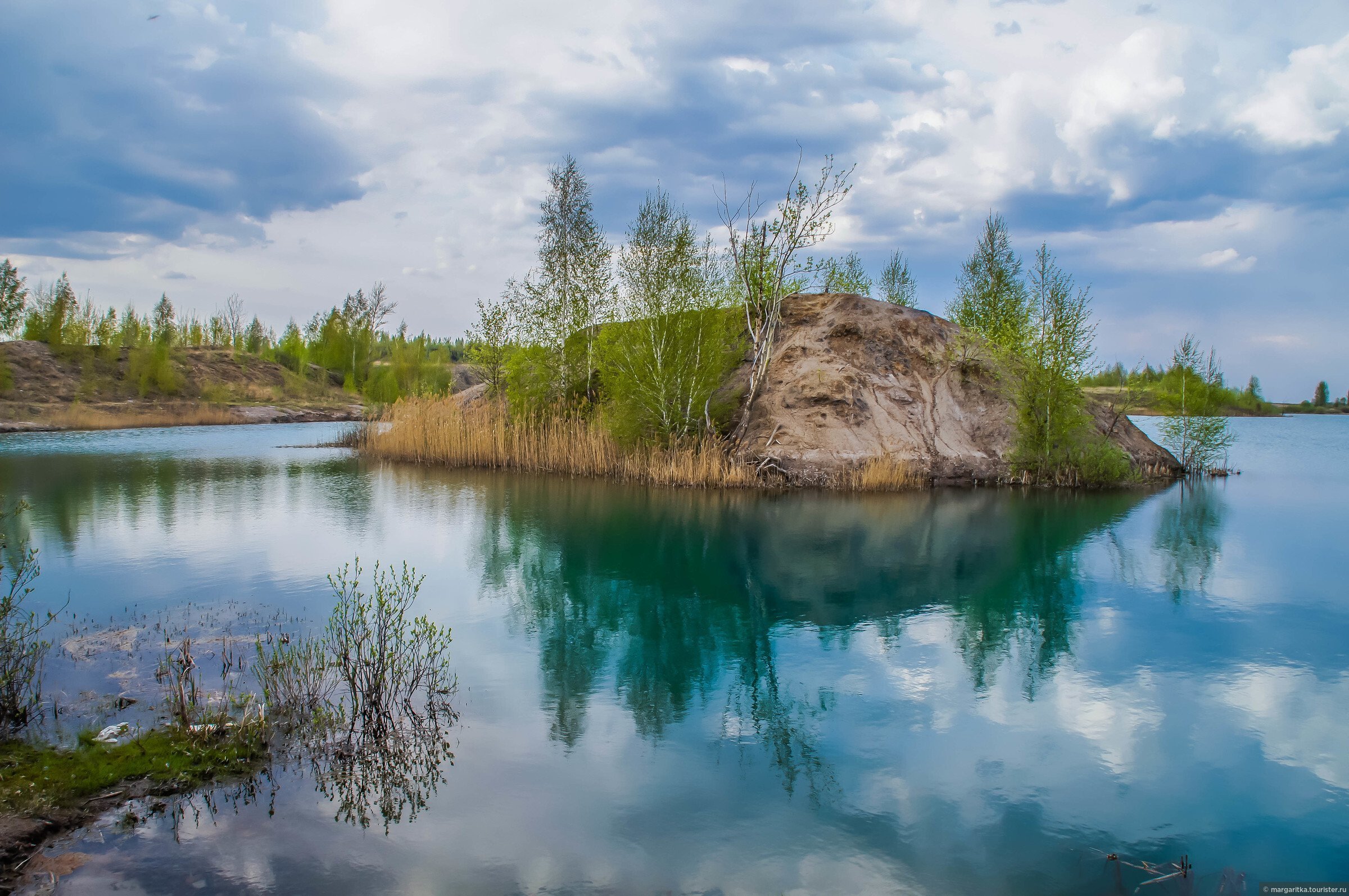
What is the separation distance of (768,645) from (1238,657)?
4325 millimetres

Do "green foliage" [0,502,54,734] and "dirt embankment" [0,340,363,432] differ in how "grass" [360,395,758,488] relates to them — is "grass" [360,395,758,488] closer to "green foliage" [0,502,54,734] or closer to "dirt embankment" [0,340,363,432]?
"green foliage" [0,502,54,734]

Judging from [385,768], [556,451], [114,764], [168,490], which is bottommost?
[385,768]

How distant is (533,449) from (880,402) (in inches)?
357

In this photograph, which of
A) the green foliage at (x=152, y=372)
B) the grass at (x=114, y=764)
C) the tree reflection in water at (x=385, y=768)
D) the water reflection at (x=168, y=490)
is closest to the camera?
the grass at (x=114, y=764)

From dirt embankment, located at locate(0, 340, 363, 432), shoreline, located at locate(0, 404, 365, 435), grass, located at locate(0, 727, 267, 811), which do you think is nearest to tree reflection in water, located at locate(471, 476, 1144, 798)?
grass, located at locate(0, 727, 267, 811)

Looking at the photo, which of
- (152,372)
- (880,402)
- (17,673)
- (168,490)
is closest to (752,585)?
(17,673)

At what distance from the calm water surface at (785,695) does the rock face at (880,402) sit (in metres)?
4.86

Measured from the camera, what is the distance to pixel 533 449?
2088 cm

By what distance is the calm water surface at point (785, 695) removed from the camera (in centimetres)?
396

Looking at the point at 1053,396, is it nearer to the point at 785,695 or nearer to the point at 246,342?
the point at 785,695

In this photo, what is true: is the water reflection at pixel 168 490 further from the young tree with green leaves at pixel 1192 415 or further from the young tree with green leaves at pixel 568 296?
the young tree with green leaves at pixel 1192 415

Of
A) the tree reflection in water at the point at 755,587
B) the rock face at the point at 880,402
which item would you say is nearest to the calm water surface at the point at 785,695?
the tree reflection in water at the point at 755,587

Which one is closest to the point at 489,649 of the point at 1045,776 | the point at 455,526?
the point at 1045,776

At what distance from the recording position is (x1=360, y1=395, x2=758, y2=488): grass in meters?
18.2
